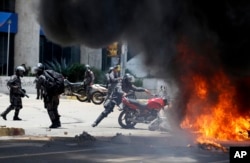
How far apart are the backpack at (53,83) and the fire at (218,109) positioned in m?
3.86

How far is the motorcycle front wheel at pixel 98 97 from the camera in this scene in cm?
2109

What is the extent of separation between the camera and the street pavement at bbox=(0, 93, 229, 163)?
26.7 ft

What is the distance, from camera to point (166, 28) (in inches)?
383

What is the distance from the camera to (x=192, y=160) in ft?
26.0

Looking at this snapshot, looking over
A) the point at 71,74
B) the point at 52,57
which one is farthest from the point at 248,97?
the point at 52,57

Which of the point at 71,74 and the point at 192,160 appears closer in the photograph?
the point at 192,160

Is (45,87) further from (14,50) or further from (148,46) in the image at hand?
(14,50)

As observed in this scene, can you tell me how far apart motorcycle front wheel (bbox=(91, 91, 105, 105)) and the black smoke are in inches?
407

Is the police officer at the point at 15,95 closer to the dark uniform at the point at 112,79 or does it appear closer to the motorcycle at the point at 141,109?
the motorcycle at the point at 141,109

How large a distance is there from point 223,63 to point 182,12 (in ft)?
3.81

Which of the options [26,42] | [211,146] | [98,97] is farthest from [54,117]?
[26,42]

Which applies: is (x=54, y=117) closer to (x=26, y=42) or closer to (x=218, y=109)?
(x=218, y=109)

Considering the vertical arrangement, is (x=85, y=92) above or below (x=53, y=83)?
below

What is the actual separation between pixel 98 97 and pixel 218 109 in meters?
11.8
